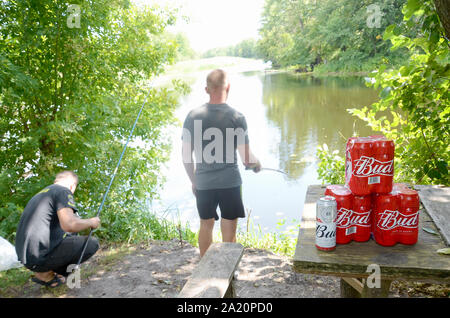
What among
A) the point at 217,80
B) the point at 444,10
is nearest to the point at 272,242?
the point at 217,80

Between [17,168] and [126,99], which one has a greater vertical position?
[126,99]

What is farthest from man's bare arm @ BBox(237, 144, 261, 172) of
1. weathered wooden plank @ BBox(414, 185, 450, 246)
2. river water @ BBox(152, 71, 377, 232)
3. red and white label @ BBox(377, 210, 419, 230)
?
river water @ BBox(152, 71, 377, 232)

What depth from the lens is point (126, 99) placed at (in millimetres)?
4875

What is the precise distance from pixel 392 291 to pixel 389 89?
5.64ft

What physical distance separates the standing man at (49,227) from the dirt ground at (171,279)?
1.11 ft

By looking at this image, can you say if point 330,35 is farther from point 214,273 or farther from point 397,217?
point 214,273

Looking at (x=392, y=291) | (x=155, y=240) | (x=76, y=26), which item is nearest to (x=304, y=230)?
(x=392, y=291)

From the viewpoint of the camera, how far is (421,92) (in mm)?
3168

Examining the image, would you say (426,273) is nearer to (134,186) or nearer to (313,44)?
(134,186)

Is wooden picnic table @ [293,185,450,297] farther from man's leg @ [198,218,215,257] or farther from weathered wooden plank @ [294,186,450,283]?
man's leg @ [198,218,215,257]

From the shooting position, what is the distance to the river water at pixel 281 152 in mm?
6559

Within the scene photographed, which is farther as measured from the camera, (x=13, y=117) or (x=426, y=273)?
(x=13, y=117)

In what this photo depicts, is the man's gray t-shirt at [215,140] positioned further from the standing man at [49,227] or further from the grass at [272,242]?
the grass at [272,242]

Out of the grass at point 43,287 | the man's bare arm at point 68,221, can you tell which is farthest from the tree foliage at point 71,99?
the man's bare arm at point 68,221
